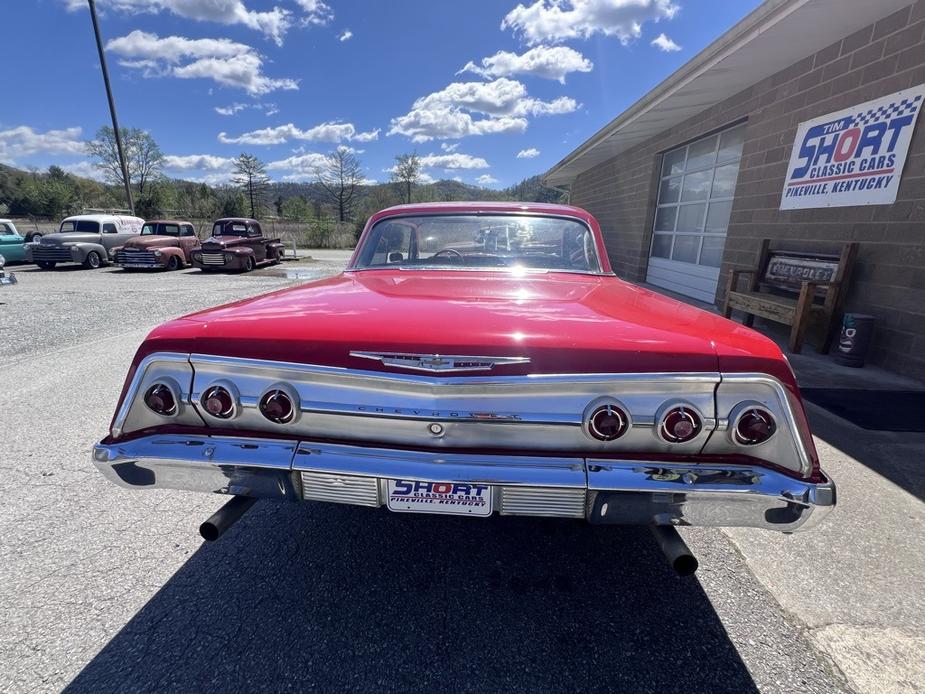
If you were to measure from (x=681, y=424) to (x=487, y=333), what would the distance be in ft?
2.20

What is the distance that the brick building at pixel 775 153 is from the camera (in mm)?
4609

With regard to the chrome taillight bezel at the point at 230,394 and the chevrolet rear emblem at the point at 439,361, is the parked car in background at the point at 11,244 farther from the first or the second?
the chevrolet rear emblem at the point at 439,361

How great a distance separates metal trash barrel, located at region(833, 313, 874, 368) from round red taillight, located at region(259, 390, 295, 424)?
5.97 m

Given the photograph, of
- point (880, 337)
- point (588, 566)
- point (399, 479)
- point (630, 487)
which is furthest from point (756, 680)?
point (880, 337)

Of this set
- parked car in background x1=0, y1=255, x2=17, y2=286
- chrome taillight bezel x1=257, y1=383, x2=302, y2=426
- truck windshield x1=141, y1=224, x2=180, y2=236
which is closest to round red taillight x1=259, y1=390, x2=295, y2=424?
chrome taillight bezel x1=257, y1=383, x2=302, y2=426

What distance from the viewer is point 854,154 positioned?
203 inches

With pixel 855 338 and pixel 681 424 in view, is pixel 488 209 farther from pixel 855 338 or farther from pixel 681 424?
pixel 855 338

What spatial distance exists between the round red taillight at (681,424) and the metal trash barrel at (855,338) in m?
5.02

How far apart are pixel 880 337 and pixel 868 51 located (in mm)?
3283

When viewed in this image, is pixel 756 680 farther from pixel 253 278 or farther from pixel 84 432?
pixel 253 278

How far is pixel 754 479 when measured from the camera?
4.43 ft

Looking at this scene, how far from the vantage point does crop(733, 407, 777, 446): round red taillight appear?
4.43ft

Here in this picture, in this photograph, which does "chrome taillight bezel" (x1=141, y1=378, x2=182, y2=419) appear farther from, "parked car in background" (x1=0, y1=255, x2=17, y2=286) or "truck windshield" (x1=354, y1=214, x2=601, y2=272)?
"parked car in background" (x1=0, y1=255, x2=17, y2=286)

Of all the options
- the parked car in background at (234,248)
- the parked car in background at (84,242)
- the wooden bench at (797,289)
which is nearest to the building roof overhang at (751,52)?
the wooden bench at (797,289)
